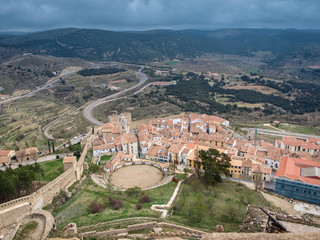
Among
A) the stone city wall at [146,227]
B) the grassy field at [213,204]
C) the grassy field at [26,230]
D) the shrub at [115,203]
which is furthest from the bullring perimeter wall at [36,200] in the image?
the grassy field at [213,204]

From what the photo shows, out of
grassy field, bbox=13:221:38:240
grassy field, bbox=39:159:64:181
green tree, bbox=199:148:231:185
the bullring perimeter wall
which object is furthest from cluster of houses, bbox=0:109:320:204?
grassy field, bbox=13:221:38:240

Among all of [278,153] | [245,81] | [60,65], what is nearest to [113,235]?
[278,153]

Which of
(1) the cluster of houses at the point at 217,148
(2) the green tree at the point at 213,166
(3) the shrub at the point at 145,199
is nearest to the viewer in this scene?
(3) the shrub at the point at 145,199

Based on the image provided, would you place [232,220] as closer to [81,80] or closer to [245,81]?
[81,80]

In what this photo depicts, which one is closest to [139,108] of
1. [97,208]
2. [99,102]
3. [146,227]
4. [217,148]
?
[99,102]

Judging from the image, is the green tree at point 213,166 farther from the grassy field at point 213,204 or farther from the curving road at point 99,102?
the curving road at point 99,102
